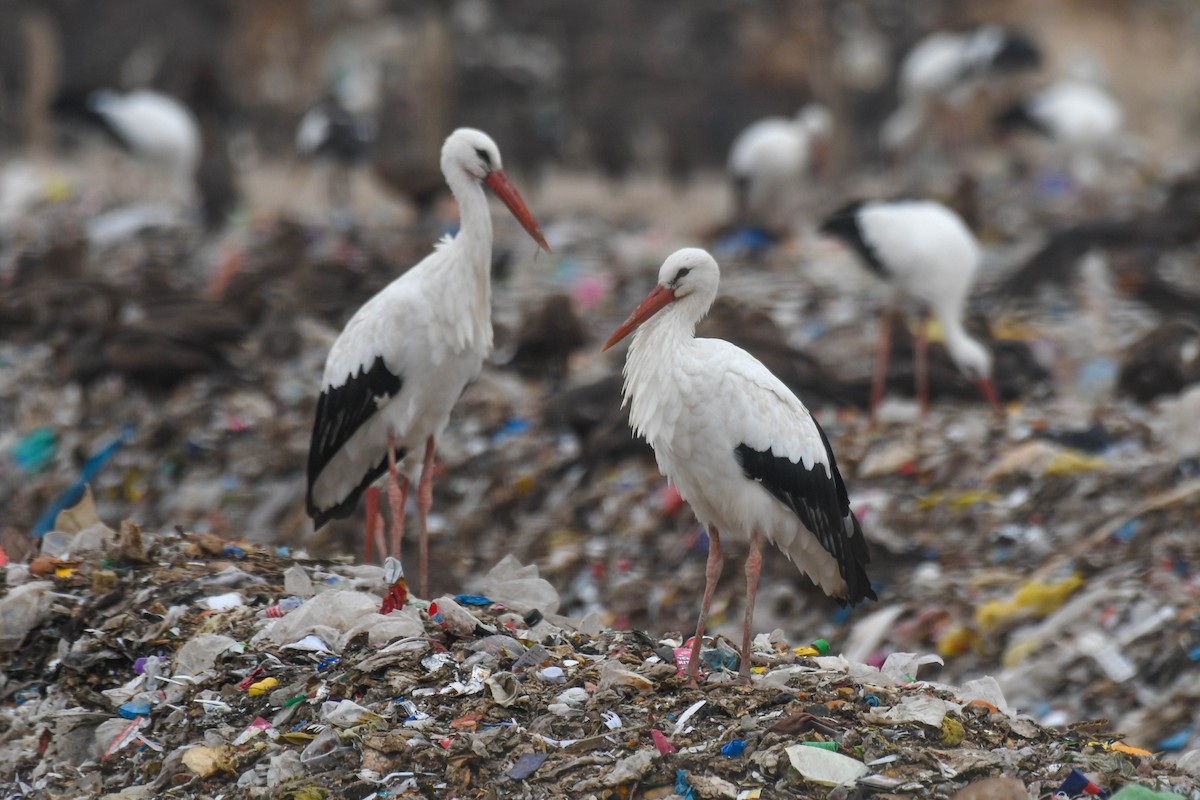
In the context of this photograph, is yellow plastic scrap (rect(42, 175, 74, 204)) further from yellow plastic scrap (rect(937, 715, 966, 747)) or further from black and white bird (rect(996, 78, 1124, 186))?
yellow plastic scrap (rect(937, 715, 966, 747))

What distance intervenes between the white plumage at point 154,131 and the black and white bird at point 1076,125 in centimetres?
823

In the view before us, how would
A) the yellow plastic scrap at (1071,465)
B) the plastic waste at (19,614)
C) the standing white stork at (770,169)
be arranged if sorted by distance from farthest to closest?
the standing white stork at (770,169) → the yellow plastic scrap at (1071,465) → the plastic waste at (19,614)

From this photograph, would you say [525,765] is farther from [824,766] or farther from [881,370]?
[881,370]

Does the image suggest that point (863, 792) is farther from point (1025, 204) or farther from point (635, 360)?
point (1025, 204)

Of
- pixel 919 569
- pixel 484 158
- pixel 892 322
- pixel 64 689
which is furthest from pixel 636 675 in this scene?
pixel 892 322

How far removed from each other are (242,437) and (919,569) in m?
4.21

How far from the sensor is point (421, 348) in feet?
17.9

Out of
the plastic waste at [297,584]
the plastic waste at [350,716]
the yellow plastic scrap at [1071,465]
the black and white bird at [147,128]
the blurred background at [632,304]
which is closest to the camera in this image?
the plastic waste at [350,716]

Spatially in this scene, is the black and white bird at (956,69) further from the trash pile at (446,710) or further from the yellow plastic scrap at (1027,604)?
the trash pile at (446,710)

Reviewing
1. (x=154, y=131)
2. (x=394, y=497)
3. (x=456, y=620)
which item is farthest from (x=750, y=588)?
(x=154, y=131)

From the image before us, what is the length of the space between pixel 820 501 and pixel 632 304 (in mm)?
6706

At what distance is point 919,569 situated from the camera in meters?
7.02

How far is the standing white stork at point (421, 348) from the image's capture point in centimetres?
545

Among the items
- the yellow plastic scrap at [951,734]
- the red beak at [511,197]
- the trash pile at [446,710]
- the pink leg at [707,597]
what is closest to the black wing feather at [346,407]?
the trash pile at [446,710]
